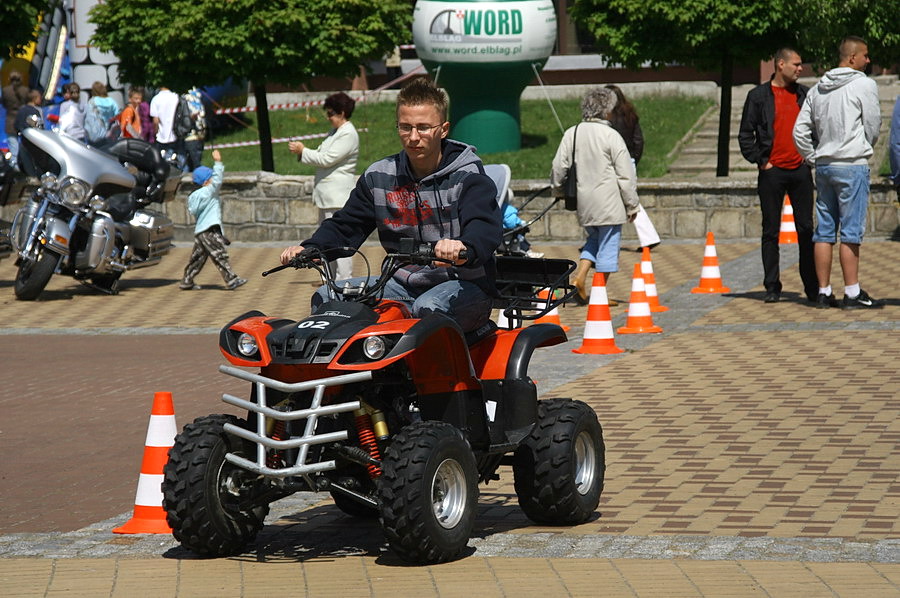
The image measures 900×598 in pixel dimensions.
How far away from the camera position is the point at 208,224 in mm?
14633

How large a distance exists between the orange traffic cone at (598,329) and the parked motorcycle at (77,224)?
5.62 m

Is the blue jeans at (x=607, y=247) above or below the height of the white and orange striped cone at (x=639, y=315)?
above

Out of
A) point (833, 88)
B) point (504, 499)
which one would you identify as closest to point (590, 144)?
point (833, 88)

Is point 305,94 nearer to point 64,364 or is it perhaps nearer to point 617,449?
point 64,364

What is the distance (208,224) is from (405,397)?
9200 mm

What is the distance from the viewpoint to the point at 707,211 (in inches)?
717

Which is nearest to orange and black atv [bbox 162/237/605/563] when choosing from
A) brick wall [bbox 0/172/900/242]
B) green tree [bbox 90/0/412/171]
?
brick wall [bbox 0/172/900/242]

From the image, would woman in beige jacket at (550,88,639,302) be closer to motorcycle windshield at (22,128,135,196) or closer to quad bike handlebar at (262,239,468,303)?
motorcycle windshield at (22,128,135,196)

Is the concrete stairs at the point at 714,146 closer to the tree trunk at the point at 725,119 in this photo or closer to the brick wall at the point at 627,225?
the tree trunk at the point at 725,119

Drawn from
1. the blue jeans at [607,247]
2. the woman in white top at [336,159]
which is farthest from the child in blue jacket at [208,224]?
the blue jeans at [607,247]

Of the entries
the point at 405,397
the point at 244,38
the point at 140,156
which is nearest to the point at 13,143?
the point at 244,38

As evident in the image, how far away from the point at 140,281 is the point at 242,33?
6458 mm

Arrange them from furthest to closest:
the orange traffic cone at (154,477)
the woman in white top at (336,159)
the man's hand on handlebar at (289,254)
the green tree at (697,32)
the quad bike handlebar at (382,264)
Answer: the green tree at (697,32) → the woman in white top at (336,159) → the orange traffic cone at (154,477) → the man's hand on handlebar at (289,254) → the quad bike handlebar at (382,264)

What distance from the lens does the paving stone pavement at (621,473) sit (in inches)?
208
